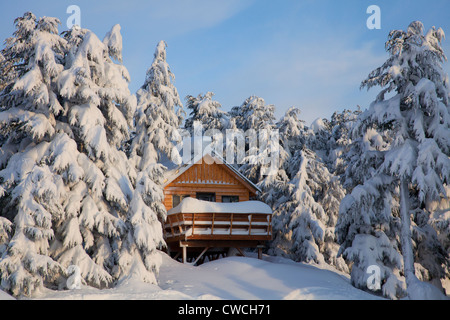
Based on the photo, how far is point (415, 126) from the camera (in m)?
21.1

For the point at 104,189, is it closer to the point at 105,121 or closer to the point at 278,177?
the point at 105,121

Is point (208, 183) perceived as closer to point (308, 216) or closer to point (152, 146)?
point (152, 146)

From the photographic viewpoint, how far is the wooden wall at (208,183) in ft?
106

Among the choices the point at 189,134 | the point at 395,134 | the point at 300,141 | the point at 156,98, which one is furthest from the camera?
the point at 189,134

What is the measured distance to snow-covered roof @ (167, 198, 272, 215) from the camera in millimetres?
28061

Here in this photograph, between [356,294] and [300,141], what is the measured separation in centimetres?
2167

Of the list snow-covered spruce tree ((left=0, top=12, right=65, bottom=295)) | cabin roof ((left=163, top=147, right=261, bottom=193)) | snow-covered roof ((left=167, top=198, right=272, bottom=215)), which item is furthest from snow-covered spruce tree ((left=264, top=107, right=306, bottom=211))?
snow-covered spruce tree ((left=0, top=12, right=65, bottom=295))

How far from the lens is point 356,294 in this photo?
2034 centimetres

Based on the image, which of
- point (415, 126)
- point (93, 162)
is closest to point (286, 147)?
point (415, 126)

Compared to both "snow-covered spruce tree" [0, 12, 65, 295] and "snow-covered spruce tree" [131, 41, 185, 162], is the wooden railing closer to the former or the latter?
"snow-covered spruce tree" [131, 41, 185, 162]

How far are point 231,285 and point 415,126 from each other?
1092 centimetres

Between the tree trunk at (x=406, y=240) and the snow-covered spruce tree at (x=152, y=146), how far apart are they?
11.1m

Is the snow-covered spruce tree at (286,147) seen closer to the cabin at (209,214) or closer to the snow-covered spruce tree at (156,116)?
the cabin at (209,214)
